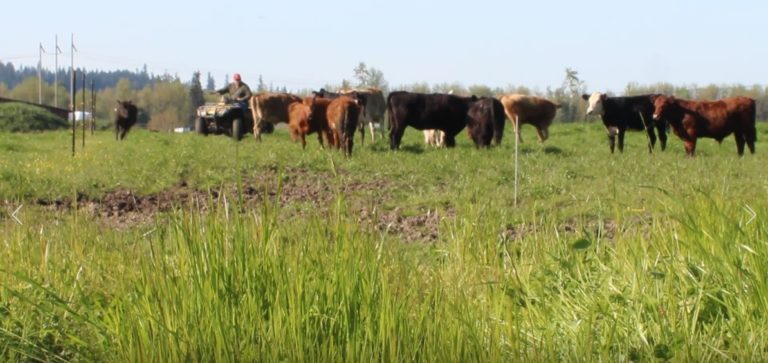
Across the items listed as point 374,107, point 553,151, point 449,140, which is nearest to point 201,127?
point 374,107

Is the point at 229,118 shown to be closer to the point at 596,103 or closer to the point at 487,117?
the point at 487,117

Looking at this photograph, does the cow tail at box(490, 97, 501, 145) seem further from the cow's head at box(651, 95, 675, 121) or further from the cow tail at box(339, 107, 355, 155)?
the cow tail at box(339, 107, 355, 155)

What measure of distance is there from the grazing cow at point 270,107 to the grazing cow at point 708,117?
8800 millimetres

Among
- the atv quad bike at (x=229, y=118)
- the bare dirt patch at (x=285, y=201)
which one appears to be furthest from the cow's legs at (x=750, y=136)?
the atv quad bike at (x=229, y=118)

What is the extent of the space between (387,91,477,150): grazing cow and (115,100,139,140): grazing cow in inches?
402

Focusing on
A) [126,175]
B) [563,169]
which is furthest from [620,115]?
[126,175]

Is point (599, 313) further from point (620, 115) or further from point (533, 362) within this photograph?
point (620, 115)

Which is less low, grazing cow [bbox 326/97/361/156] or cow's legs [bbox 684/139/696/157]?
grazing cow [bbox 326/97/361/156]

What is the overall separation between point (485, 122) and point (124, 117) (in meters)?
12.2

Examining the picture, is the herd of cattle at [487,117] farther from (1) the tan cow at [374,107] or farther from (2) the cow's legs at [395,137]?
(1) the tan cow at [374,107]

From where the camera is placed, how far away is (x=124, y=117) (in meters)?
30.9

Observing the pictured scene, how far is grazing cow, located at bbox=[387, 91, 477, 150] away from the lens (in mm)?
23094

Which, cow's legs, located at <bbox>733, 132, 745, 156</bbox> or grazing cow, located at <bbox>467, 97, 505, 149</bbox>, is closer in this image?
cow's legs, located at <bbox>733, 132, 745, 156</bbox>

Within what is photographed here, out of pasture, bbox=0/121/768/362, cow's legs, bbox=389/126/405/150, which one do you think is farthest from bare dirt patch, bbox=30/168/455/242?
cow's legs, bbox=389/126/405/150
